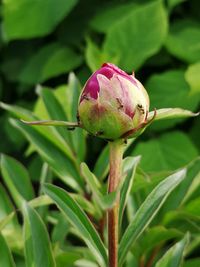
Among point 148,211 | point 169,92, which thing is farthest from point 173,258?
point 169,92

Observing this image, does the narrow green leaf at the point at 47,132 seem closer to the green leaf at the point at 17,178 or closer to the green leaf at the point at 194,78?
the green leaf at the point at 17,178

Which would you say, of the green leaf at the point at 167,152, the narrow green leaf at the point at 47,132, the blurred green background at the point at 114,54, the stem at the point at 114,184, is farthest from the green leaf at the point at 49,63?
the stem at the point at 114,184

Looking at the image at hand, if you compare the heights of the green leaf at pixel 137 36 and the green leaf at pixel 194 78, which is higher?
the green leaf at pixel 137 36

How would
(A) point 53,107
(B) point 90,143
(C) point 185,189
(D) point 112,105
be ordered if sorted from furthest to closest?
(B) point 90,143 < (A) point 53,107 < (C) point 185,189 < (D) point 112,105

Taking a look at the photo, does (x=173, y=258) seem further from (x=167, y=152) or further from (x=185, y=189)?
(x=167, y=152)

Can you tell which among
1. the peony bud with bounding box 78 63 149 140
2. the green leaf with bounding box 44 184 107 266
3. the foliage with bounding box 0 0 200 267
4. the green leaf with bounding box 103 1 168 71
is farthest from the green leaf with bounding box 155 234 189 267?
the green leaf with bounding box 103 1 168 71

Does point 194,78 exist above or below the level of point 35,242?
below

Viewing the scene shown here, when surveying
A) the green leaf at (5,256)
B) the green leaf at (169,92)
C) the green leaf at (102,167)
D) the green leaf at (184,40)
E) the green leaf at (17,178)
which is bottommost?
the green leaf at (169,92)
